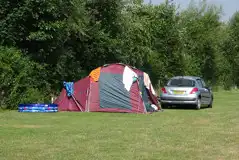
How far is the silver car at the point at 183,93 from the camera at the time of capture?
Result: 22.9 meters

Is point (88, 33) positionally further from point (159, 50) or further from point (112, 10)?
point (159, 50)

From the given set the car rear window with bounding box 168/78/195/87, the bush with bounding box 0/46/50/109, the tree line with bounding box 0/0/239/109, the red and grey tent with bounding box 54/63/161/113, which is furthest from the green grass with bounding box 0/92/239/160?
the car rear window with bounding box 168/78/195/87

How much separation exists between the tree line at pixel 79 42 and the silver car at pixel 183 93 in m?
4.69

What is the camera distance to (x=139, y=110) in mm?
19859

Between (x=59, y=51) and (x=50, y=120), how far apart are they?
767 centimetres

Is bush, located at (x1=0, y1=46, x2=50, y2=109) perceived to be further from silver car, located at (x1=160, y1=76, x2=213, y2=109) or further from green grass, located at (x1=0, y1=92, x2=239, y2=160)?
silver car, located at (x1=160, y1=76, x2=213, y2=109)

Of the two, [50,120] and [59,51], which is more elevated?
[59,51]

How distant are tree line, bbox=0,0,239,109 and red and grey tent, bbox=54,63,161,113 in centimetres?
182

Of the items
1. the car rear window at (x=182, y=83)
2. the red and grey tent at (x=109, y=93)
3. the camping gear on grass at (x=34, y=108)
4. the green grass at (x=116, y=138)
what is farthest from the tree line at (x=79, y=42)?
the car rear window at (x=182, y=83)

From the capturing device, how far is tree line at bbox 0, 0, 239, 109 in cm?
2095

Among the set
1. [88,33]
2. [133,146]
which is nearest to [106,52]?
[88,33]

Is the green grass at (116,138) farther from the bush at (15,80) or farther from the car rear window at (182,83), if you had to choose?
the car rear window at (182,83)

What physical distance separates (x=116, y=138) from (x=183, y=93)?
1157 cm

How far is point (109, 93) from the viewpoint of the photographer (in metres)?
20.3
